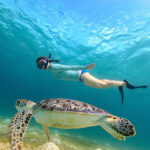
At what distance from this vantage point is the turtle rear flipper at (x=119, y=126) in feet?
6.19

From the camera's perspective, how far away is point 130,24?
12.0m

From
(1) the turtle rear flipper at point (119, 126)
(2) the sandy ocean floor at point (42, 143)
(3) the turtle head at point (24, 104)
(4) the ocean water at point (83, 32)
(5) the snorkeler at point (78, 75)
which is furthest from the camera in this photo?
(4) the ocean water at point (83, 32)

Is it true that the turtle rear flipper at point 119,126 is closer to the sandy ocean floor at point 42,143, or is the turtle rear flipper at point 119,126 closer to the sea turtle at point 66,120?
the sea turtle at point 66,120

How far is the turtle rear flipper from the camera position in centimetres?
189

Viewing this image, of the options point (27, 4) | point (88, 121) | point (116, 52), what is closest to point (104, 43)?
point (116, 52)

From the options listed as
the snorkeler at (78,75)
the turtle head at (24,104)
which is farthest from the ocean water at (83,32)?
the turtle head at (24,104)

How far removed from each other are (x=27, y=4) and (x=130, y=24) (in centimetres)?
1066

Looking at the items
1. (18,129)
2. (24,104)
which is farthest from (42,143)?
(18,129)

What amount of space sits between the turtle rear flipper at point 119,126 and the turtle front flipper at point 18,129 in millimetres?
1473

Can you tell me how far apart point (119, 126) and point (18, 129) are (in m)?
1.79

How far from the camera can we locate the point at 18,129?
2092 millimetres

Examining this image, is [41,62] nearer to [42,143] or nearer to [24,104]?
[24,104]

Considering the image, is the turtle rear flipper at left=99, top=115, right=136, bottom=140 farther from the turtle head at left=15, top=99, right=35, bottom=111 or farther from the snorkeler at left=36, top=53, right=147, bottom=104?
the snorkeler at left=36, top=53, right=147, bottom=104

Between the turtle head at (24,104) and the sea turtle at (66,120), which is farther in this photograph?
the turtle head at (24,104)
